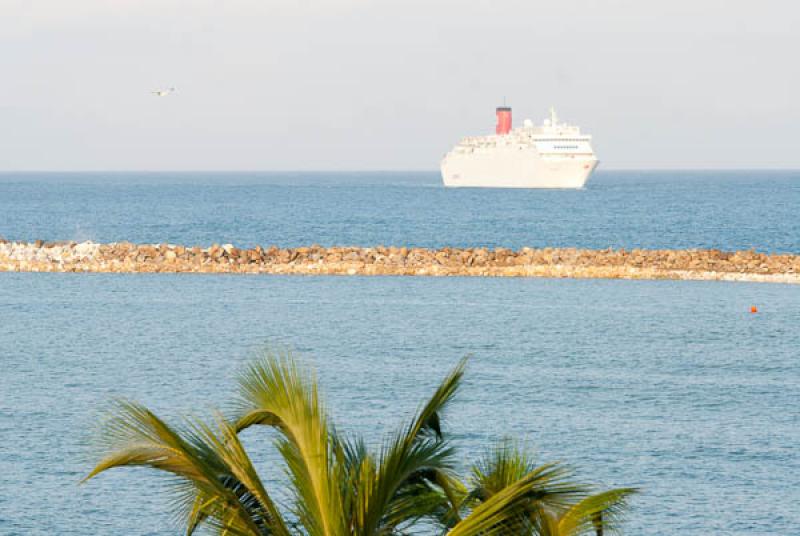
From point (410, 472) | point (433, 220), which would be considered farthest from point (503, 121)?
point (410, 472)

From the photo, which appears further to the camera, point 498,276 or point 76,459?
point 498,276

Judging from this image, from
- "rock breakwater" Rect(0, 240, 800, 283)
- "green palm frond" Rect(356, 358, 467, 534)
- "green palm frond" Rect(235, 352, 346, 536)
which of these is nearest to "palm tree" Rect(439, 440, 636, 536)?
"green palm frond" Rect(356, 358, 467, 534)

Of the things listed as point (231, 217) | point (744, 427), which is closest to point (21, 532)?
point (744, 427)

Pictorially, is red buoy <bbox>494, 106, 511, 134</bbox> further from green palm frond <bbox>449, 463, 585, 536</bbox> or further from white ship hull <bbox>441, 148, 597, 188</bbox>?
green palm frond <bbox>449, 463, 585, 536</bbox>

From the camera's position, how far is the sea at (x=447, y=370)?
57.3 feet

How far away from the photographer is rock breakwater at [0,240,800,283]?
4747 cm

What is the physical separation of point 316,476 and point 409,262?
43202 mm

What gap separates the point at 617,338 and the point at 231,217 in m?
71.8

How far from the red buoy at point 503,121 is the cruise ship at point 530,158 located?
432 centimetres

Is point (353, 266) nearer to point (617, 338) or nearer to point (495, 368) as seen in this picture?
point (617, 338)

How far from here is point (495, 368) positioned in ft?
94.5

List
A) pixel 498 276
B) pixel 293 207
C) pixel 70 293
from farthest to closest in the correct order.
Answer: pixel 293 207 → pixel 498 276 → pixel 70 293

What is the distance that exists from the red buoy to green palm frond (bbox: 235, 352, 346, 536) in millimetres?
154864

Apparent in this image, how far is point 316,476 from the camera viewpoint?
6418 mm
